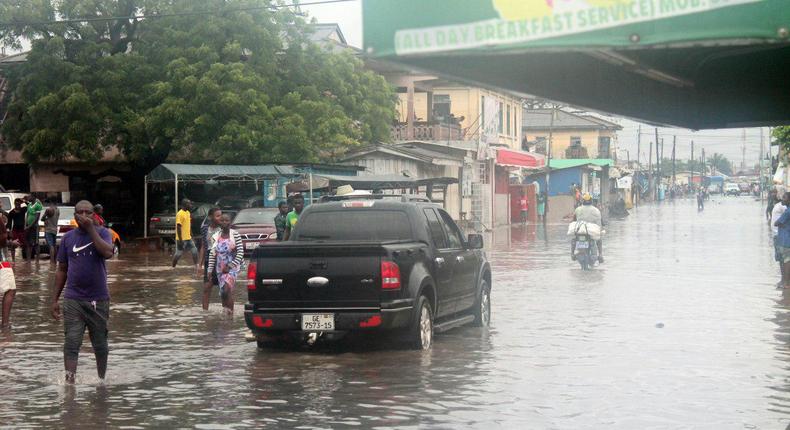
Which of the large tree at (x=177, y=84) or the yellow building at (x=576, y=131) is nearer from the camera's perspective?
the large tree at (x=177, y=84)

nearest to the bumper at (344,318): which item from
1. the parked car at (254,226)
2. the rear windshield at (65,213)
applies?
the parked car at (254,226)

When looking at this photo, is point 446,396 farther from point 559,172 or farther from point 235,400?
point 559,172

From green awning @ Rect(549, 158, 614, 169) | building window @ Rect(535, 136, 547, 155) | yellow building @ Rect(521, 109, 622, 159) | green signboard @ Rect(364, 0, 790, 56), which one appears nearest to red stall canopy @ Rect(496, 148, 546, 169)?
green awning @ Rect(549, 158, 614, 169)

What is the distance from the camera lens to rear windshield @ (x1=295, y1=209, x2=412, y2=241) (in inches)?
579

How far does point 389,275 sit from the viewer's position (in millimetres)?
13234

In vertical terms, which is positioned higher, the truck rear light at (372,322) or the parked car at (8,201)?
the parked car at (8,201)

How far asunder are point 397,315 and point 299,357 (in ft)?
4.08

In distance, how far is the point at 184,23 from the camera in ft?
147

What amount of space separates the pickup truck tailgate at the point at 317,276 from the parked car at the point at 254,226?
62.1 ft

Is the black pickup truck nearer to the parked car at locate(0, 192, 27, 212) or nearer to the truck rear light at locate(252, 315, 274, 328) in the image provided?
the truck rear light at locate(252, 315, 274, 328)

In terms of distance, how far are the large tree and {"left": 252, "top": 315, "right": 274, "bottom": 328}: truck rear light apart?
2848 centimetres

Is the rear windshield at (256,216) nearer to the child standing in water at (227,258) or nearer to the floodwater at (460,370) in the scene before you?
the floodwater at (460,370)

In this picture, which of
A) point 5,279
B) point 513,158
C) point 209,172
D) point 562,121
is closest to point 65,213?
point 209,172

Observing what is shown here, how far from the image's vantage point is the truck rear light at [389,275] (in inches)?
521
